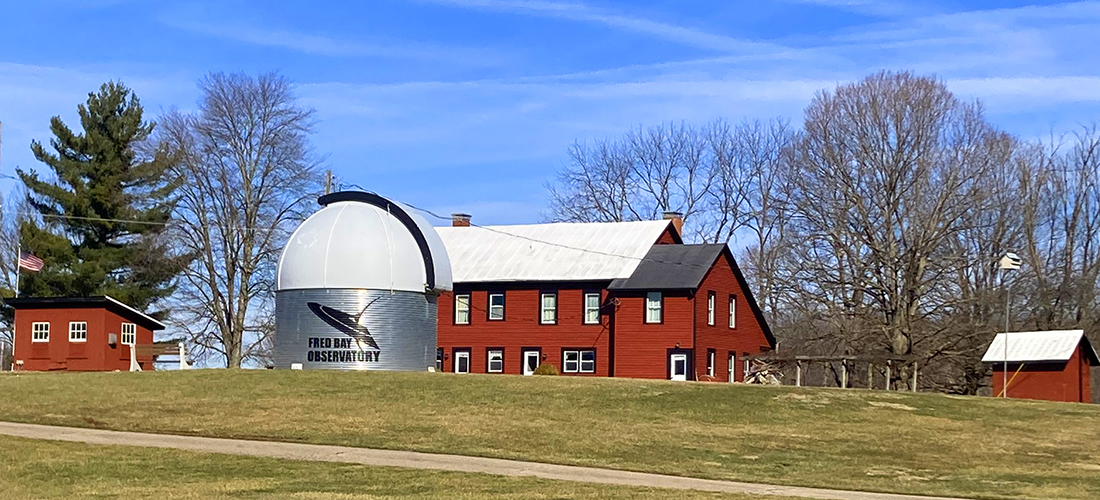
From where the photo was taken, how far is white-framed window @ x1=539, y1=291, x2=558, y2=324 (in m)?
53.0

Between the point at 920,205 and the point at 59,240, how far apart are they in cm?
3958

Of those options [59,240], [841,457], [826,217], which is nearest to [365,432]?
[841,457]

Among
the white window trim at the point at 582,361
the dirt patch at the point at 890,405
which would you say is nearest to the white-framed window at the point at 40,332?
the white window trim at the point at 582,361

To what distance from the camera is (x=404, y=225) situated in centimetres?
4356

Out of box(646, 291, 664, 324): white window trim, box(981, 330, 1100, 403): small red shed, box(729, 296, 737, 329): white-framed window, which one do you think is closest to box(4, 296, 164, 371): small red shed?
box(646, 291, 664, 324): white window trim

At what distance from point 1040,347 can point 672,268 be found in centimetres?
1410

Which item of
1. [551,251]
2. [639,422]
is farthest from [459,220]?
[639,422]

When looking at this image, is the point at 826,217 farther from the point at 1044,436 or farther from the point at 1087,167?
the point at 1044,436

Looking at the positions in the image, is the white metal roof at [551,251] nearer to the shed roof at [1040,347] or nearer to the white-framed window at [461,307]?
the white-framed window at [461,307]

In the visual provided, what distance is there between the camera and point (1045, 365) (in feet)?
144

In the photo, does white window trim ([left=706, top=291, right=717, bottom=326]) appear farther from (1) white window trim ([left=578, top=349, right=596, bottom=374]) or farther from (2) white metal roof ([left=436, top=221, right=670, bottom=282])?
(1) white window trim ([left=578, top=349, right=596, bottom=374])

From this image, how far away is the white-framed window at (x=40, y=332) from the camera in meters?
47.3

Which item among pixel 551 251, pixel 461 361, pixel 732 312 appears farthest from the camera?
pixel 551 251

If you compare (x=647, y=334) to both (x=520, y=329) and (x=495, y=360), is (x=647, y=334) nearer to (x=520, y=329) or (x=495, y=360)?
(x=520, y=329)
